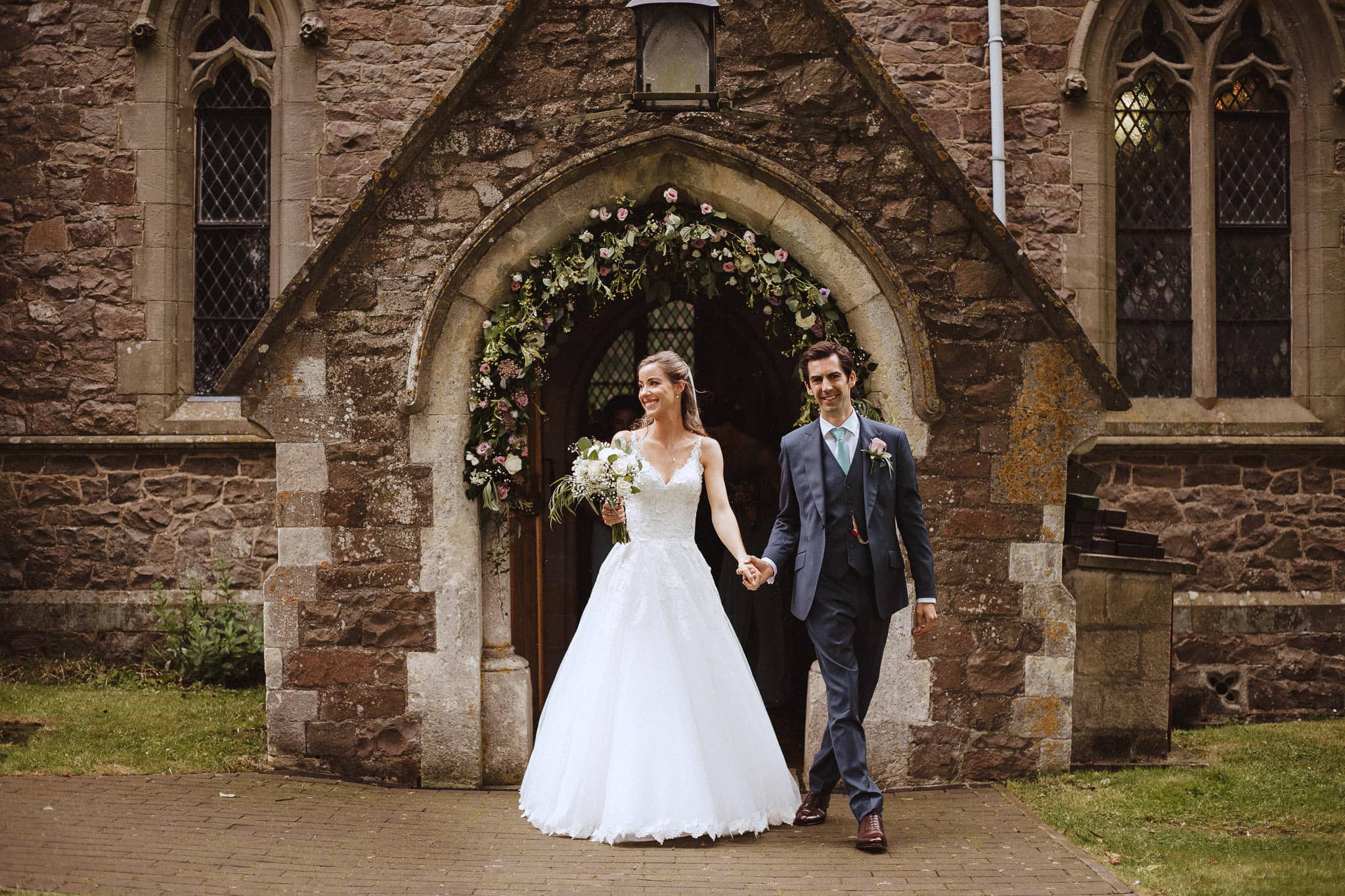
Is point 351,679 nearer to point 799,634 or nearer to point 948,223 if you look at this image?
point 799,634

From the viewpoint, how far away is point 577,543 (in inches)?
344

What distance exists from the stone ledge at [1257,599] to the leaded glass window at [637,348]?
425 cm

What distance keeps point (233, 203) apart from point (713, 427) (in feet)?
15.6

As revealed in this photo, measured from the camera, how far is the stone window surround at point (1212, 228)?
990 cm

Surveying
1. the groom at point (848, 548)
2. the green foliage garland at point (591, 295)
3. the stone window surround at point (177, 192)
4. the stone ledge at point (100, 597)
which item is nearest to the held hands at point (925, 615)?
the groom at point (848, 548)

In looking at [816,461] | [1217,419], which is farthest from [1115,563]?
[1217,419]

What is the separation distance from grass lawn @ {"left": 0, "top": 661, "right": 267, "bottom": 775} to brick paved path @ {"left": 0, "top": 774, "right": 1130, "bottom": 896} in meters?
0.44

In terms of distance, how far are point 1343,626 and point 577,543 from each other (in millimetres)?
5924

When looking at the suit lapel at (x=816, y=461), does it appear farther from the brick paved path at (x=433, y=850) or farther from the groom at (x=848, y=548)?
the brick paved path at (x=433, y=850)

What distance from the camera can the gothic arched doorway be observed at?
8195mm

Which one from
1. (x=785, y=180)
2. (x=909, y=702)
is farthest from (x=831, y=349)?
(x=909, y=702)

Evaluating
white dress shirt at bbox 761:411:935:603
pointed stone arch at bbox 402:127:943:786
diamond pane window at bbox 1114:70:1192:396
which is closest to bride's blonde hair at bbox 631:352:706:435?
white dress shirt at bbox 761:411:935:603

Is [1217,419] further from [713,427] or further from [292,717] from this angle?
[292,717]

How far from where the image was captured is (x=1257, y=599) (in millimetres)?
9680
